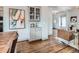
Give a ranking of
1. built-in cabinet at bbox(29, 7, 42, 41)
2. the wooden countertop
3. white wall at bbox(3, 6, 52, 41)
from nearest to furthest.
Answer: the wooden countertop, white wall at bbox(3, 6, 52, 41), built-in cabinet at bbox(29, 7, 42, 41)

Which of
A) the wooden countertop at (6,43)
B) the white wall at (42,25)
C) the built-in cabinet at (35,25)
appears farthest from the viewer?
the built-in cabinet at (35,25)

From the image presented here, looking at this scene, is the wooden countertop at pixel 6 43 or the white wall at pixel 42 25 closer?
the wooden countertop at pixel 6 43

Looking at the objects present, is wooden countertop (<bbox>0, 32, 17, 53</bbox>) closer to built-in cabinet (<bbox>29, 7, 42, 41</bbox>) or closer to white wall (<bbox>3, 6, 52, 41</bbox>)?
white wall (<bbox>3, 6, 52, 41</bbox>)

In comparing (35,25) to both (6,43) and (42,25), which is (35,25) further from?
(6,43)

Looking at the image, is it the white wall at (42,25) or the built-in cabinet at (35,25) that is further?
the built-in cabinet at (35,25)

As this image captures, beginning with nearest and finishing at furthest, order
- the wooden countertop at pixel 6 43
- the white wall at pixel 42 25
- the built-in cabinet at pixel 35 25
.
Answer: the wooden countertop at pixel 6 43, the white wall at pixel 42 25, the built-in cabinet at pixel 35 25

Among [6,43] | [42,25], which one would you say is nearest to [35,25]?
[42,25]

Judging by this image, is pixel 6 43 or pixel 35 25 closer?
pixel 6 43

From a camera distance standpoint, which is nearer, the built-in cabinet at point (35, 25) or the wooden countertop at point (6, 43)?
the wooden countertop at point (6, 43)

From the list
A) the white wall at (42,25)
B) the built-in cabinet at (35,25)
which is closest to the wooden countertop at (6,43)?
the white wall at (42,25)

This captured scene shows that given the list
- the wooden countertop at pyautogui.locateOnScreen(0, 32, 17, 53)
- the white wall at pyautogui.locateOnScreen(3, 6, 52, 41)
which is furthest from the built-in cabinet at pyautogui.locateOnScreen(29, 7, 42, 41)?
the wooden countertop at pyautogui.locateOnScreen(0, 32, 17, 53)

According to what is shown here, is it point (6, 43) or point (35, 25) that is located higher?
point (35, 25)

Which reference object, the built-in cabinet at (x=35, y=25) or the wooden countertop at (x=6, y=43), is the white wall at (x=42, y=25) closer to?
the built-in cabinet at (x=35, y=25)
